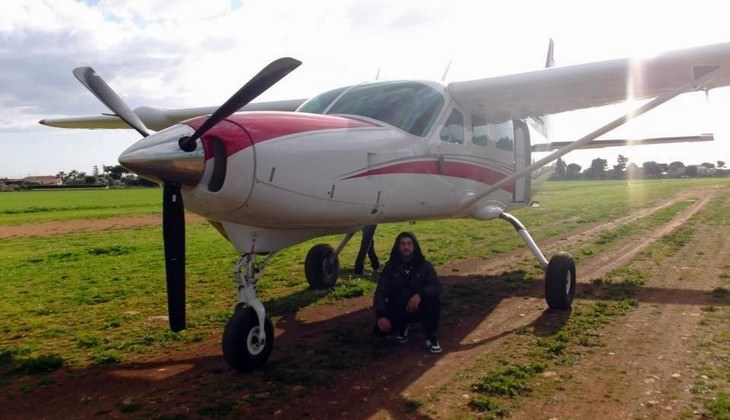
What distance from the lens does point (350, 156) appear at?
5160 millimetres

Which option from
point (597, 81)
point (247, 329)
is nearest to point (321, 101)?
point (247, 329)

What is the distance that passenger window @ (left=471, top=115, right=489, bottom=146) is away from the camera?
771cm

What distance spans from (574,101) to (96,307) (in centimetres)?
776

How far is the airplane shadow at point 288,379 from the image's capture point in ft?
14.2

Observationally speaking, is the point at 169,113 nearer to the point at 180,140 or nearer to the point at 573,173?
the point at 180,140

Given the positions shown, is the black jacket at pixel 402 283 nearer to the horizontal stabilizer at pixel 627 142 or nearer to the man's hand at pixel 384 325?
the man's hand at pixel 384 325

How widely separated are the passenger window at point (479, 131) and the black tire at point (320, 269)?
3.14 meters

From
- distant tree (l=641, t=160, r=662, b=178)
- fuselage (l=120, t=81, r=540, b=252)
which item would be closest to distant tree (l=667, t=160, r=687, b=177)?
distant tree (l=641, t=160, r=662, b=178)

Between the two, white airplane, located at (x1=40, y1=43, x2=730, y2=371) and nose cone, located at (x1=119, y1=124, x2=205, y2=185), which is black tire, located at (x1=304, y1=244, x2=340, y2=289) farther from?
nose cone, located at (x1=119, y1=124, x2=205, y2=185)

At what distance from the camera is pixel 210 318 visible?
7230mm

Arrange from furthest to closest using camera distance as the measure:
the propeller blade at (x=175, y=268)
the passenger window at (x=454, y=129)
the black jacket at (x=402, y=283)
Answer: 1. the passenger window at (x=454, y=129)
2. the black jacket at (x=402, y=283)
3. the propeller blade at (x=175, y=268)

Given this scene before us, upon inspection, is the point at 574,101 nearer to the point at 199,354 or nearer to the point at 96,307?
the point at 199,354

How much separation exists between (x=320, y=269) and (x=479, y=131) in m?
3.34

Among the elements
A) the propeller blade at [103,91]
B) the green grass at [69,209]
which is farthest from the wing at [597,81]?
the green grass at [69,209]
